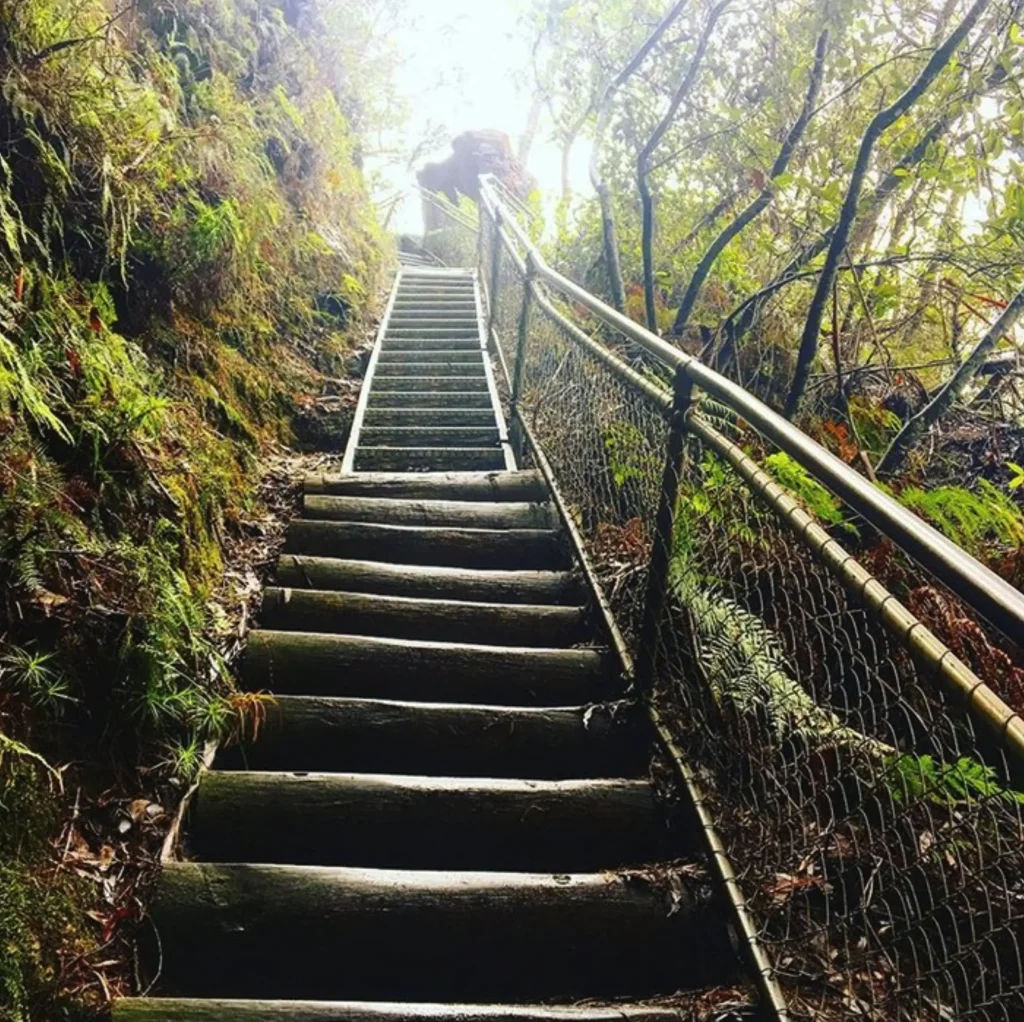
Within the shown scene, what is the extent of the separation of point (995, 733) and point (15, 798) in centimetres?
204

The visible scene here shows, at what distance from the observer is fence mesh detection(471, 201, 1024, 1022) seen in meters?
1.40

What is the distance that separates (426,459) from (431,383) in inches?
53.0

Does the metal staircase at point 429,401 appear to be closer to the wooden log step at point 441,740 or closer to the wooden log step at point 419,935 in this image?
the wooden log step at point 441,740

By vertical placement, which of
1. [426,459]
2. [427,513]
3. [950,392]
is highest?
[950,392]

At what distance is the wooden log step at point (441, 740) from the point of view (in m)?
2.35

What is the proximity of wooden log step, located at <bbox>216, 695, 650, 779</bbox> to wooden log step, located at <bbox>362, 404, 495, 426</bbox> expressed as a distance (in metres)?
3.30

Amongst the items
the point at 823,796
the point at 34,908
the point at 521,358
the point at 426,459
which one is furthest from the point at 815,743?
the point at 521,358

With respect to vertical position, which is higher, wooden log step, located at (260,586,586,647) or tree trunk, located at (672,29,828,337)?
tree trunk, located at (672,29,828,337)

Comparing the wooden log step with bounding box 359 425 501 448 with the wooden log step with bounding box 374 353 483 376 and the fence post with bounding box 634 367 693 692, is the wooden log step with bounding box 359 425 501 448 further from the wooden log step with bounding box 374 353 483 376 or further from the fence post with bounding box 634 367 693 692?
the fence post with bounding box 634 367 693 692

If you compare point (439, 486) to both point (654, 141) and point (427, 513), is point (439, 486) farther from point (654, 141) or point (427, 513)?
point (654, 141)

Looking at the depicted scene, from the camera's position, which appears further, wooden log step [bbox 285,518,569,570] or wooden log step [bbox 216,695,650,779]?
wooden log step [bbox 285,518,569,570]

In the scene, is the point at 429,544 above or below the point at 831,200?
below

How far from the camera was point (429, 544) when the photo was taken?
3.60m

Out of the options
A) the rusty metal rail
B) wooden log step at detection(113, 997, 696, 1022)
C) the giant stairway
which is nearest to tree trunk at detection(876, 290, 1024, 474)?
the rusty metal rail
